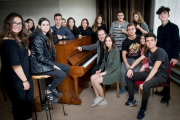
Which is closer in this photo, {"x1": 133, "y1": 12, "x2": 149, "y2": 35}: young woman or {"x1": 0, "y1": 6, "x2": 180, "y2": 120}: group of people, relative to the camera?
{"x1": 0, "y1": 6, "x2": 180, "y2": 120}: group of people

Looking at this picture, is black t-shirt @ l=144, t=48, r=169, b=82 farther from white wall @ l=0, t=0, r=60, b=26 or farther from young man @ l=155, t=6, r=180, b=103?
white wall @ l=0, t=0, r=60, b=26

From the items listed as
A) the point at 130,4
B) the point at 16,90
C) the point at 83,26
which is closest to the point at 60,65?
the point at 16,90

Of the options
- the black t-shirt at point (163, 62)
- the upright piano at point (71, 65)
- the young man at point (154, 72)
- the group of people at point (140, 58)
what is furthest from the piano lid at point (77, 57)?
the black t-shirt at point (163, 62)

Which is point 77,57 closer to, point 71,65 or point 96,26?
point 71,65

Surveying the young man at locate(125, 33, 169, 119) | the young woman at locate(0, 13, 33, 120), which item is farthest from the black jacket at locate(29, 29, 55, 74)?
the young man at locate(125, 33, 169, 119)

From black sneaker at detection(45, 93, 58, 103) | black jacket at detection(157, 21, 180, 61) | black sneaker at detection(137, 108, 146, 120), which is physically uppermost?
black jacket at detection(157, 21, 180, 61)

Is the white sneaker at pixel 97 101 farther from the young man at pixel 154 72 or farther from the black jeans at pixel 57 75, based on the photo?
the black jeans at pixel 57 75

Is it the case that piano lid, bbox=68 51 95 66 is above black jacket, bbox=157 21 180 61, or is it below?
below

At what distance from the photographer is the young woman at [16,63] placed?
1.36m

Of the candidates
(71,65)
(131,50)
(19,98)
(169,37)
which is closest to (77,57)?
(71,65)

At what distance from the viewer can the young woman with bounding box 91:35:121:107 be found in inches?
91.5

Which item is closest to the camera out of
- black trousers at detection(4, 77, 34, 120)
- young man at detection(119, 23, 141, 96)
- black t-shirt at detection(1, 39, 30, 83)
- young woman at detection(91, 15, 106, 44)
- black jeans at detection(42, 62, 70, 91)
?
black t-shirt at detection(1, 39, 30, 83)

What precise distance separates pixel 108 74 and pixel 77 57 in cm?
60

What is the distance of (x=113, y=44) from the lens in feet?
8.07
